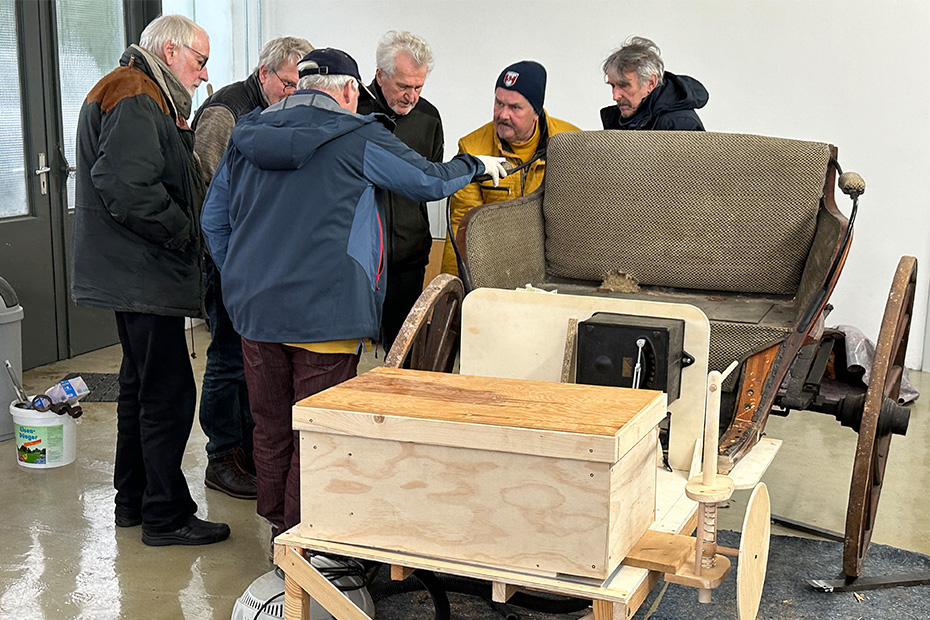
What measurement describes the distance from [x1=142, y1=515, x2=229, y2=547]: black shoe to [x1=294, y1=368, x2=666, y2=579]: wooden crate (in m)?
1.29

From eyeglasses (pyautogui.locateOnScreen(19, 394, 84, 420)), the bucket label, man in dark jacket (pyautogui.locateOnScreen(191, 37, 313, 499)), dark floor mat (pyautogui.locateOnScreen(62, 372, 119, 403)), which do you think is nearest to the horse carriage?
man in dark jacket (pyautogui.locateOnScreen(191, 37, 313, 499))

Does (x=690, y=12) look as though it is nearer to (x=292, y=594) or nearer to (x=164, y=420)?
(x=164, y=420)

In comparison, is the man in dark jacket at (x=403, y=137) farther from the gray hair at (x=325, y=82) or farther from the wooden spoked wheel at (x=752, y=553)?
the wooden spoked wheel at (x=752, y=553)

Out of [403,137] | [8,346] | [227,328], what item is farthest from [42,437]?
[403,137]

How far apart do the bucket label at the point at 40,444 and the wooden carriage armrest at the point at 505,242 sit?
1690mm

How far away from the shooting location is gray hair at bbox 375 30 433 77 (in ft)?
10.5

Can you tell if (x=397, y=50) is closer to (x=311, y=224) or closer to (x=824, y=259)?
(x=311, y=224)

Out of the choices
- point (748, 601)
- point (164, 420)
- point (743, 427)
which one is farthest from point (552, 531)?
point (164, 420)

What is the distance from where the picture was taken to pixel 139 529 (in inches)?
122

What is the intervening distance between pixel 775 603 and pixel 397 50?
6.64ft

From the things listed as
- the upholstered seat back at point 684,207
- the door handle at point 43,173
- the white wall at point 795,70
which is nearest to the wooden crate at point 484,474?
the upholstered seat back at point 684,207

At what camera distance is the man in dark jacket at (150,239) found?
2678 mm

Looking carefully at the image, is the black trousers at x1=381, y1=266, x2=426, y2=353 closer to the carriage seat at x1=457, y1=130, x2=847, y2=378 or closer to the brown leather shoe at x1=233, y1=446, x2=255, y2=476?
the carriage seat at x1=457, y1=130, x2=847, y2=378

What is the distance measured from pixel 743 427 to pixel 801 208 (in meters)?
0.93
